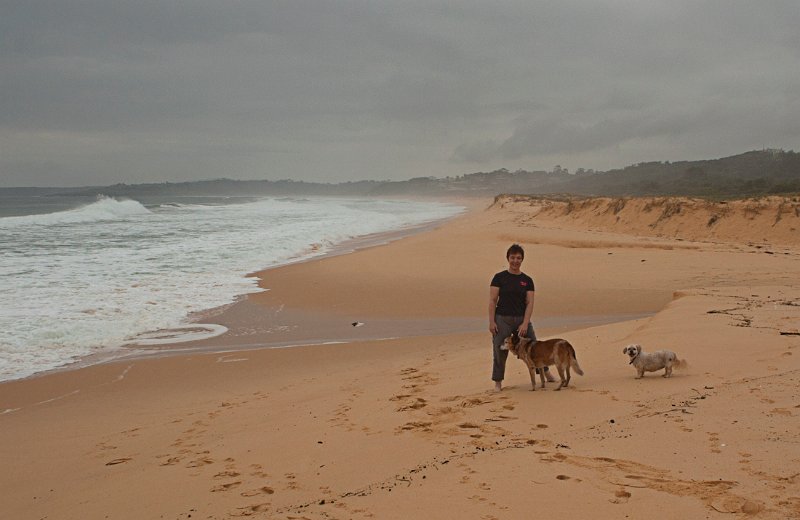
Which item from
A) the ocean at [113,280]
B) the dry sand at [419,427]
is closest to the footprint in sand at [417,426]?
the dry sand at [419,427]

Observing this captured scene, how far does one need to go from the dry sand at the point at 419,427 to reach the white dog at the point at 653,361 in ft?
0.45

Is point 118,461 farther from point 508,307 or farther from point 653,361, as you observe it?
point 653,361

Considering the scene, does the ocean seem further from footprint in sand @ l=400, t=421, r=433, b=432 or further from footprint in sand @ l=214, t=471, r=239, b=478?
footprint in sand @ l=400, t=421, r=433, b=432

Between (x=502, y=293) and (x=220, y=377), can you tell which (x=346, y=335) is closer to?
(x=220, y=377)

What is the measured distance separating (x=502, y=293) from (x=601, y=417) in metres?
1.75

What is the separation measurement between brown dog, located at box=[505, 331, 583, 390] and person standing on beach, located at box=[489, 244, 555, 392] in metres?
0.11

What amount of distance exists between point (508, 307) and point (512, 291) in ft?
0.62

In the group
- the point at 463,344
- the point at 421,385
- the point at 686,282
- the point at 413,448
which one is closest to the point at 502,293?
the point at 421,385

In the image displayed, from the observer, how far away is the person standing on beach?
20.0 feet

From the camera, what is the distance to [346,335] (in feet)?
35.7

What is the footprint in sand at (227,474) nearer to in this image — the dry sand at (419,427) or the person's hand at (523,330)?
the dry sand at (419,427)

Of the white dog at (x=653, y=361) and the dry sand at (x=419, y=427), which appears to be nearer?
the dry sand at (x=419, y=427)

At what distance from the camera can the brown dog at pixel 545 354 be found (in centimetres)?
589

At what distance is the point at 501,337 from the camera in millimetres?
6270
